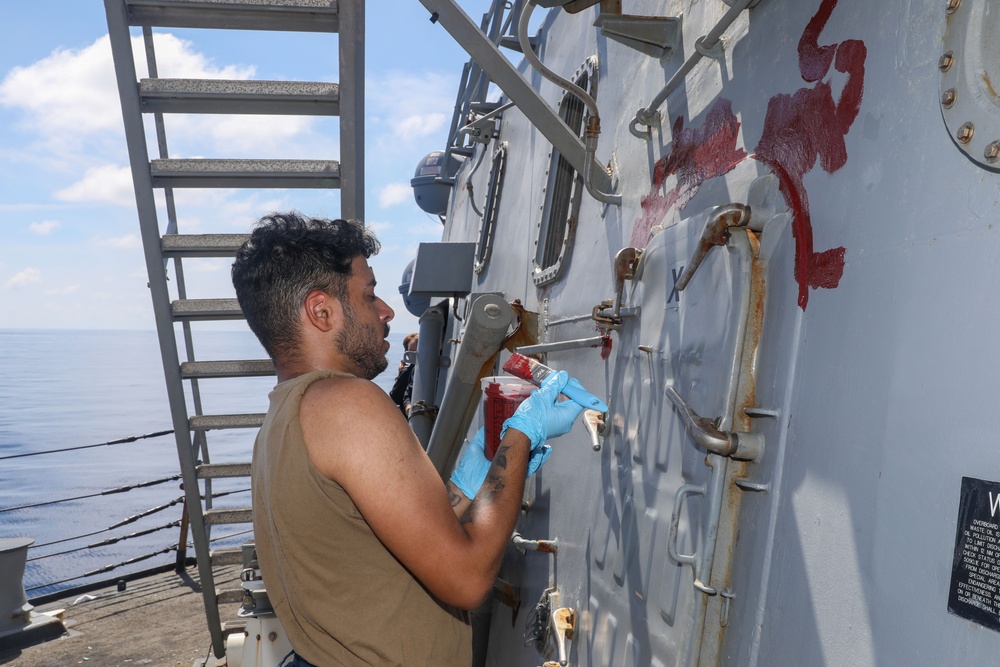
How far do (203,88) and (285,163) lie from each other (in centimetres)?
47

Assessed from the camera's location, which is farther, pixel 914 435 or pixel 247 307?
pixel 247 307

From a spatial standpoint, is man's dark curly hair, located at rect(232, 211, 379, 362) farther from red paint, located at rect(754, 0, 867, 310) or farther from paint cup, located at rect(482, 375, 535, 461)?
red paint, located at rect(754, 0, 867, 310)

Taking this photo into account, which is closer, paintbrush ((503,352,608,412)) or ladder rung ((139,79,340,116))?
paintbrush ((503,352,608,412))

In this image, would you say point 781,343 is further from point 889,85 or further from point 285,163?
point 285,163

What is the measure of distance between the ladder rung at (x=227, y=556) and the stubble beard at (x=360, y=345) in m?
3.86

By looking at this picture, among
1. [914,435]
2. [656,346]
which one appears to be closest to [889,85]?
[914,435]

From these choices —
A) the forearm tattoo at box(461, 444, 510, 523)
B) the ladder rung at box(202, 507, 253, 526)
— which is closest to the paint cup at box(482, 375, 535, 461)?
the forearm tattoo at box(461, 444, 510, 523)

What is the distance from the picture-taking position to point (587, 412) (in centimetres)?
260

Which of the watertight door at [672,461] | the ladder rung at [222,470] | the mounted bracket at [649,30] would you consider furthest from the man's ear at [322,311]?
the ladder rung at [222,470]

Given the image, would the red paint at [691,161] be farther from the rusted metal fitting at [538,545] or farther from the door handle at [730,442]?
the rusted metal fitting at [538,545]

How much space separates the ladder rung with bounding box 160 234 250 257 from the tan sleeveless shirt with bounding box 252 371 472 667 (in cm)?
230

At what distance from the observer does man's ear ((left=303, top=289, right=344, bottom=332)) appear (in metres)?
2.10

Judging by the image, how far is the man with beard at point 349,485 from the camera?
182cm

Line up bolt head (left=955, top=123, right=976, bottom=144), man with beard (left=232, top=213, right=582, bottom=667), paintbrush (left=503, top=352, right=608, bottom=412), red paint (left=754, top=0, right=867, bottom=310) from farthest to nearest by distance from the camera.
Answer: paintbrush (left=503, top=352, right=608, bottom=412)
man with beard (left=232, top=213, right=582, bottom=667)
red paint (left=754, top=0, right=867, bottom=310)
bolt head (left=955, top=123, right=976, bottom=144)
